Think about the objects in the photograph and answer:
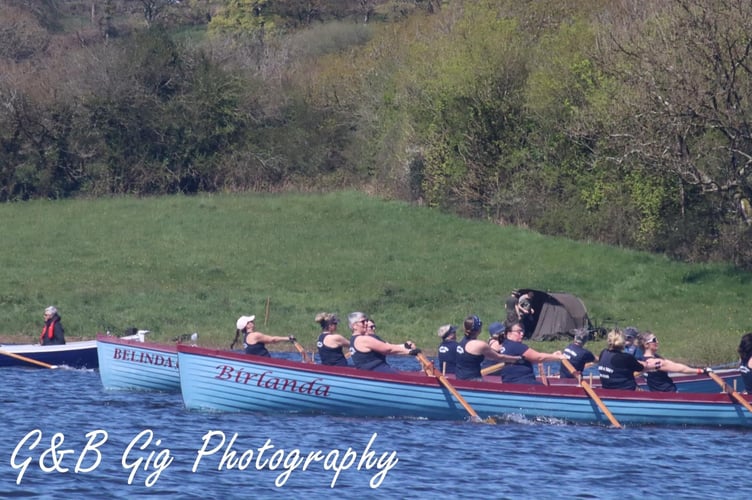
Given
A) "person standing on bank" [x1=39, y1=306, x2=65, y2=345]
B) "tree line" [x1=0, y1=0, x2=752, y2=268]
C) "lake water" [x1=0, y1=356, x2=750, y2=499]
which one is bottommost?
"lake water" [x1=0, y1=356, x2=750, y2=499]

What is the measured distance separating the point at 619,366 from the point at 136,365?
9.11 m

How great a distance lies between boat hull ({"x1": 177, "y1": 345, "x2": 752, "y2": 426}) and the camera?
65.4 feet

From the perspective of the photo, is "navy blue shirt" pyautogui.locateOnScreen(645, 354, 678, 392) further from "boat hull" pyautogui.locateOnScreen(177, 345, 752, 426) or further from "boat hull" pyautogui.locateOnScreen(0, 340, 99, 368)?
"boat hull" pyautogui.locateOnScreen(0, 340, 99, 368)

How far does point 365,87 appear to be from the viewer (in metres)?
55.9

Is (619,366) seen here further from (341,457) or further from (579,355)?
(341,457)

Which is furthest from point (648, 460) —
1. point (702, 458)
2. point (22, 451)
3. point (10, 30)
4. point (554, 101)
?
point (10, 30)

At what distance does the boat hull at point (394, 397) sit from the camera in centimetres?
1994

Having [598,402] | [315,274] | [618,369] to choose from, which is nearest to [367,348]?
[598,402]

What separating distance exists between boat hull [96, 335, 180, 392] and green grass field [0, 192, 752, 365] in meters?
6.27

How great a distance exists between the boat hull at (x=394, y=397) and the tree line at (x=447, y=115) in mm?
15445

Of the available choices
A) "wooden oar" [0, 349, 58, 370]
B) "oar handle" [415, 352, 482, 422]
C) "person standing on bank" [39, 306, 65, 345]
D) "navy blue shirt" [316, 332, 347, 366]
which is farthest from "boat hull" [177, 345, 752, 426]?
"person standing on bank" [39, 306, 65, 345]

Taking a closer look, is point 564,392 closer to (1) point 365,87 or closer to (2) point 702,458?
(2) point 702,458

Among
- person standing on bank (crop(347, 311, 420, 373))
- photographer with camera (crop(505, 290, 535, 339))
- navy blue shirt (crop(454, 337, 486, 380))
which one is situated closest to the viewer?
person standing on bank (crop(347, 311, 420, 373))

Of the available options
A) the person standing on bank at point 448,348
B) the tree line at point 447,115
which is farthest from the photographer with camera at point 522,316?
the person standing on bank at point 448,348
